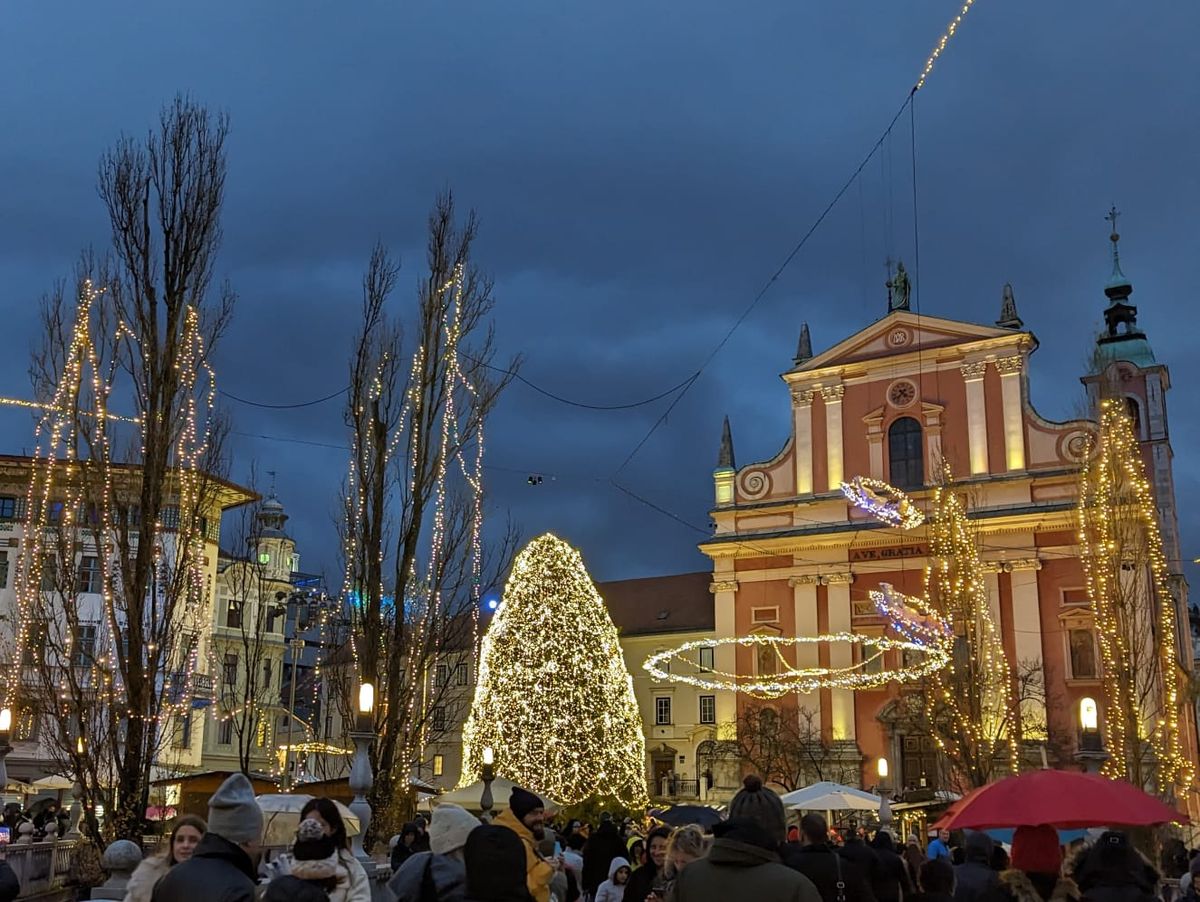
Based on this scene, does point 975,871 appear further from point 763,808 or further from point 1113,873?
point 763,808

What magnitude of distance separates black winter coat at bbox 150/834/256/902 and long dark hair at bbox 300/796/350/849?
413mm

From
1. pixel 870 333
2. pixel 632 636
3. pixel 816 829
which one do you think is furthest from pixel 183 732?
pixel 816 829

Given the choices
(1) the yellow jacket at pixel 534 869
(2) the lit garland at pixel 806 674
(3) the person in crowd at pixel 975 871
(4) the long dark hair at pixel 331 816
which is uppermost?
(2) the lit garland at pixel 806 674

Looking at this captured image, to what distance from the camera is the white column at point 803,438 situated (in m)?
43.3

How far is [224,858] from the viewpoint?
4.57 m

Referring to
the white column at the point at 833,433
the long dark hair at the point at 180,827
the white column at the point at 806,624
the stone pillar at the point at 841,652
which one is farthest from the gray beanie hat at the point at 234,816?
the white column at the point at 833,433

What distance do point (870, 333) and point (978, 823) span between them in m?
37.5

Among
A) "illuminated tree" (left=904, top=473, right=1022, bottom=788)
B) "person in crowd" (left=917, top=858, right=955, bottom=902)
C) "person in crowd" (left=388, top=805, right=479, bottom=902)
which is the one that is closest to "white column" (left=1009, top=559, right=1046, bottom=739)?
"illuminated tree" (left=904, top=473, right=1022, bottom=788)

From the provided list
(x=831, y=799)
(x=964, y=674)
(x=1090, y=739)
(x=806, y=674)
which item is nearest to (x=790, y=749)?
(x=806, y=674)

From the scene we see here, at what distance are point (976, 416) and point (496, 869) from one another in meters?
37.8

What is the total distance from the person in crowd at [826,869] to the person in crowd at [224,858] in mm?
3351

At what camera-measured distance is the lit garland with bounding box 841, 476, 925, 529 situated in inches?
1437

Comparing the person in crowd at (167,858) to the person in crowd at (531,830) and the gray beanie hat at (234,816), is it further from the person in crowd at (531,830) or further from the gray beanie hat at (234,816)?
the person in crowd at (531,830)

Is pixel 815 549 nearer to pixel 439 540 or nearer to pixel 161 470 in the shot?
pixel 439 540
